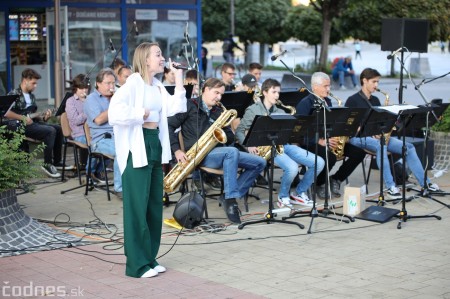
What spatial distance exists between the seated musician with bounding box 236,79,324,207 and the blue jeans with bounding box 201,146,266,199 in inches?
16.5

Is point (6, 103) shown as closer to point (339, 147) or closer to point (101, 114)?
point (101, 114)

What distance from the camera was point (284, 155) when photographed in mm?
9961

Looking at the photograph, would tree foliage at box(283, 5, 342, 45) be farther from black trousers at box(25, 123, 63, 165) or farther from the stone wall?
the stone wall

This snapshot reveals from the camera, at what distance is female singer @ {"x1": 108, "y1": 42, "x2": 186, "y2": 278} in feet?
22.4

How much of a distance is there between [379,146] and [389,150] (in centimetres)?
31

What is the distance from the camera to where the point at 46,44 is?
19.2 meters

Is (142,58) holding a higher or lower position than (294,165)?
higher

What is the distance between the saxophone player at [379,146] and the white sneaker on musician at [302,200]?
105 centimetres

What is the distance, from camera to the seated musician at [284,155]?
9867 mm

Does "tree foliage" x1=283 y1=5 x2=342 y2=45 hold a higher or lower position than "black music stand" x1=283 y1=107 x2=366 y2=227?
higher

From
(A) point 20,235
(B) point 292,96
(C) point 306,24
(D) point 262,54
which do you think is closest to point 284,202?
(B) point 292,96

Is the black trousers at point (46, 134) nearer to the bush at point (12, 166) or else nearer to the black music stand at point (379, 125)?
the bush at point (12, 166)

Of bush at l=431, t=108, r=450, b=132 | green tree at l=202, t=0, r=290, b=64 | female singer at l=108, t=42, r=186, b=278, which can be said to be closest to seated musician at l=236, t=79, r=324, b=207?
female singer at l=108, t=42, r=186, b=278

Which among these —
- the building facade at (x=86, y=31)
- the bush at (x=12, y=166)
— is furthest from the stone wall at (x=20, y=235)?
the building facade at (x=86, y=31)
